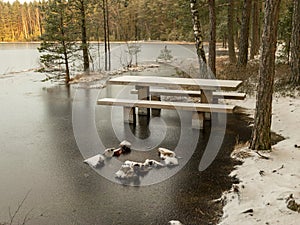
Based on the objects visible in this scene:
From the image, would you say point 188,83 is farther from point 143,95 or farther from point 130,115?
point 130,115

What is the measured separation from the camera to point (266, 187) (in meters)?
3.79

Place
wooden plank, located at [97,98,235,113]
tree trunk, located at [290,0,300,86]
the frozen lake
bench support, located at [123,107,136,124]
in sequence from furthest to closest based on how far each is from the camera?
1. tree trunk, located at [290,0,300,86]
2. bench support, located at [123,107,136,124]
3. wooden plank, located at [97,98,235,113]
4. the frozen lake

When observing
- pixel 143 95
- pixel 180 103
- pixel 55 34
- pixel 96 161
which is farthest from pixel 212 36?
pixel 96 161

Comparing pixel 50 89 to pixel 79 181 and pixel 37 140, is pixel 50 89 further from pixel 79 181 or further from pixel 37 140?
pixel 79 181

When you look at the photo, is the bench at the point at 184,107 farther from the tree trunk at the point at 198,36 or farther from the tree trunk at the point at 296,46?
the tree trunk at the point at 198,36

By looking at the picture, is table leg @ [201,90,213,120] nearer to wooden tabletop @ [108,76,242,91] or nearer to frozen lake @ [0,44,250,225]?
wooden tabletop @ [108,76,242,91]

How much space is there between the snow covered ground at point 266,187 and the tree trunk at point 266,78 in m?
0.24

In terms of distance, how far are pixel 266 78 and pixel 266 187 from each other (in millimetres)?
1645

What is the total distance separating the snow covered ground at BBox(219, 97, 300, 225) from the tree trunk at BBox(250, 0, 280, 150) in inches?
9.5

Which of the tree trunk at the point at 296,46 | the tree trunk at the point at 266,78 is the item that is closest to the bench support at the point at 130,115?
the tree trunk at the point at 266,78

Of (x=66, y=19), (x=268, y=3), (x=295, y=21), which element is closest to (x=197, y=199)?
(x=268, y=3)

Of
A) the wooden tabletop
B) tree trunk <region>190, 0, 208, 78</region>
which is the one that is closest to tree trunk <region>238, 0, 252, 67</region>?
tree trunk <region>190, 0, 208, 78</region>

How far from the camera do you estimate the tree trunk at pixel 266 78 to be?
4504 mm

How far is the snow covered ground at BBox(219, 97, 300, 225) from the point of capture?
3.18 metres
